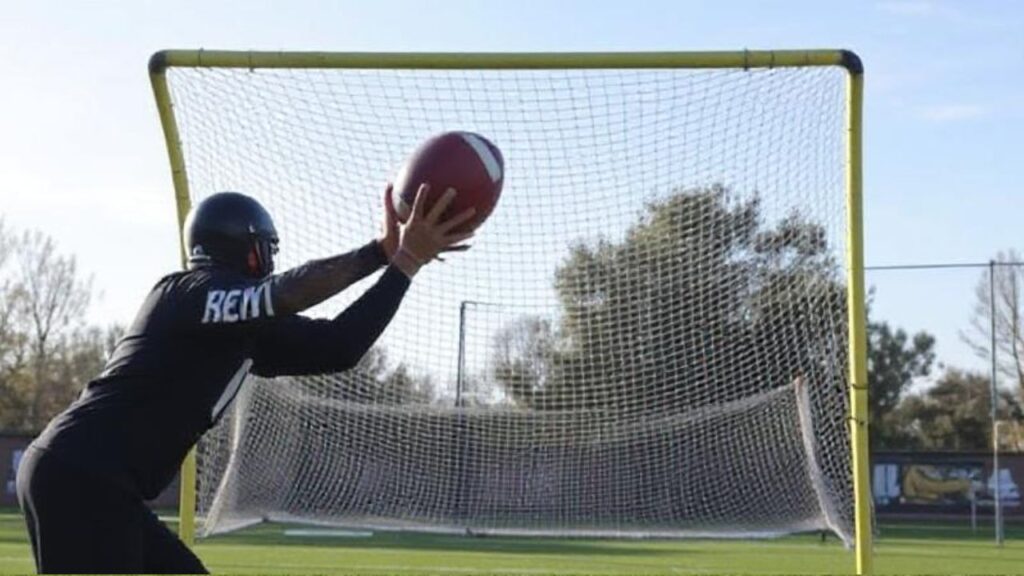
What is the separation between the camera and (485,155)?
5.89 meters

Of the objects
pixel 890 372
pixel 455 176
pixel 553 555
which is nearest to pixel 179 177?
pixel 455 176

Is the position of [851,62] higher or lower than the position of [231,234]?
higher

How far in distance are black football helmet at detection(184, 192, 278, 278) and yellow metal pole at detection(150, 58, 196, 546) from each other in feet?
14.4

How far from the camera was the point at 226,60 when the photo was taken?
9.75 metres

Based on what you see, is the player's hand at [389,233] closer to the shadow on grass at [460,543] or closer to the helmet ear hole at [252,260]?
the helmet ear hole at [252,260]

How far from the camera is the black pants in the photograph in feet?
16.0

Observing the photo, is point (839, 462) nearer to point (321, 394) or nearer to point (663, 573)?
point (663, 573)

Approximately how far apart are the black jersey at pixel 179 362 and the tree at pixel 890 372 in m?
46.3

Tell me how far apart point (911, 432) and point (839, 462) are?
47160 mm

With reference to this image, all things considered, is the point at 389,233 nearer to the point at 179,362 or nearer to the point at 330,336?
the point at 330,336

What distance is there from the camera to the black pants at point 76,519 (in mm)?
4863

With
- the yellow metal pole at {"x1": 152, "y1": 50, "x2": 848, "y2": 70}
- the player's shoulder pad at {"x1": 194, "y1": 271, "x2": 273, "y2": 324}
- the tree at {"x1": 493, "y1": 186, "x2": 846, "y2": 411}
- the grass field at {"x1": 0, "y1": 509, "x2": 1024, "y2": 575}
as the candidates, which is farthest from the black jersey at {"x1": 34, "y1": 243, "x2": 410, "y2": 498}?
the grass field at {"x1": 0, "y1": 509, "x2": 1024, "y2": 575}

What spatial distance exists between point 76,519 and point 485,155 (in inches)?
77.8

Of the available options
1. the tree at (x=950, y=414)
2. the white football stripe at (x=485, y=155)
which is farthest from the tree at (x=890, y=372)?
the white football stripe at (x=485, y=155)
